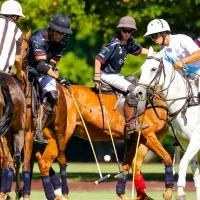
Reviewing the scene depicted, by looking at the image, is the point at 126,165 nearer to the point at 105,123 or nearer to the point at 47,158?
the point at 105,123

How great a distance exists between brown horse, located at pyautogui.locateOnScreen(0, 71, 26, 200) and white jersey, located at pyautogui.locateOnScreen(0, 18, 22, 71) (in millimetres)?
311

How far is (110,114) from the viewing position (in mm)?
16594

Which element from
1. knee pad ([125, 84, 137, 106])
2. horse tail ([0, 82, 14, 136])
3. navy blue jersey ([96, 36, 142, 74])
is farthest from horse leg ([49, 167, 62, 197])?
horse tail ([0, 82, 14, 136])

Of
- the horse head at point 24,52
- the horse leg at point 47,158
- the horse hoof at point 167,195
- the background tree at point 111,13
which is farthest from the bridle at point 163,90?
the background tree at point 111,13

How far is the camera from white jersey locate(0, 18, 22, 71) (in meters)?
13.9

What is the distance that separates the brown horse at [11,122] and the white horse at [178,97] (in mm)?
1719

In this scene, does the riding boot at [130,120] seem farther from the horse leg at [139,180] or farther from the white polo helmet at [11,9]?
the white polo helmet at [11,9]

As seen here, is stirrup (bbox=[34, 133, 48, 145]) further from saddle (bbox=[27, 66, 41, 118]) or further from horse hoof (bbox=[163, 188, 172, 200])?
horse hoof (bbox=[163, 188, 172, 200])

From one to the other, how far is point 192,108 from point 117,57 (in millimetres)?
2177

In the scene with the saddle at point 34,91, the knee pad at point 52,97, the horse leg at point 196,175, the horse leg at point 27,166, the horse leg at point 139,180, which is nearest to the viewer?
the horse leg at point 27,166

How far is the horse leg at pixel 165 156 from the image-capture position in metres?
15.6

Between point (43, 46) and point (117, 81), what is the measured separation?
1720mm

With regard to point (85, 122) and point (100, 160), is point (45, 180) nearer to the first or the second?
point (85, 122)

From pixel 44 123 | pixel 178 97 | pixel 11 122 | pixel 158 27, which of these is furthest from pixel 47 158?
pixel 158 27
